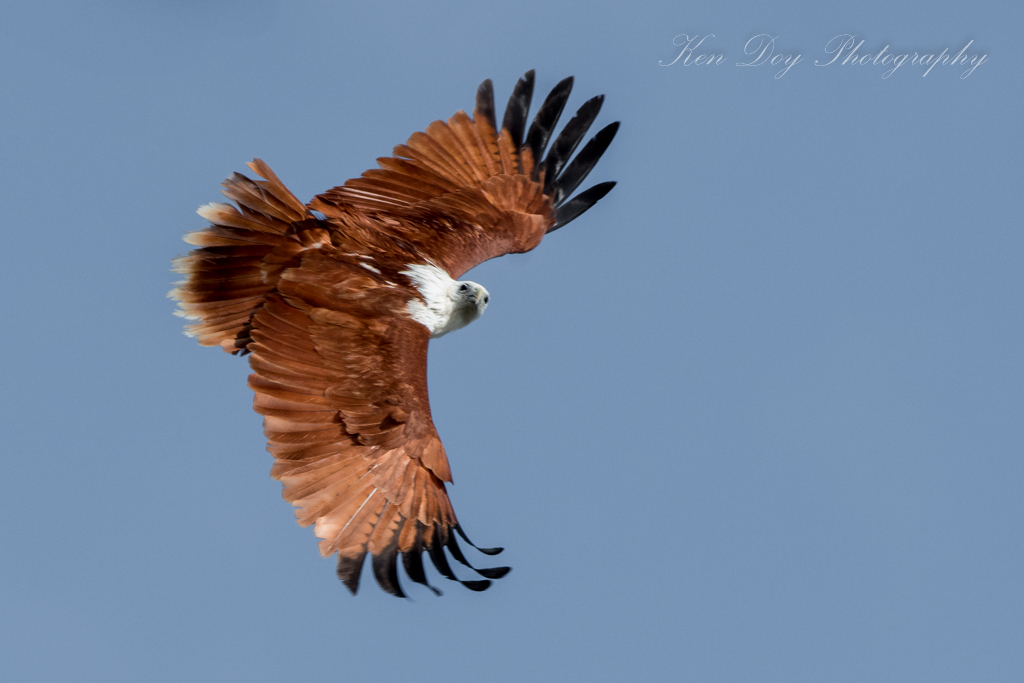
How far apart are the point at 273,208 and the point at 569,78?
3.10 meters

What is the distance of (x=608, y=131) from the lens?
10227 millimetres

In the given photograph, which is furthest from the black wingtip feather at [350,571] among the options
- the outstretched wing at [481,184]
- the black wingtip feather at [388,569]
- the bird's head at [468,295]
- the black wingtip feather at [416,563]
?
the outstretched wing at [481,184]

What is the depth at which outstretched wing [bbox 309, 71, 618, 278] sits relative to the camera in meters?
9.16

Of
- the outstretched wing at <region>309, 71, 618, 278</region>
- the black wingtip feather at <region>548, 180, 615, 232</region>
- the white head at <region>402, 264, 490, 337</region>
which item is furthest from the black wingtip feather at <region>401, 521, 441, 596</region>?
the black wingtip feather at <region>548, 180, 615, 232</region>

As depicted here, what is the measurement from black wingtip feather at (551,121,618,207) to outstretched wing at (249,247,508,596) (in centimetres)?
277

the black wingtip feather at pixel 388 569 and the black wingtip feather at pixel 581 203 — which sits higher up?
the black wingtip feather at pixel 581 203

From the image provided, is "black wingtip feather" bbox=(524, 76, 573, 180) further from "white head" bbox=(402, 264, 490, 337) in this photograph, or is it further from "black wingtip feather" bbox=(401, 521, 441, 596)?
"black wingtip feather" bbox=(401, 521, 441, 596)

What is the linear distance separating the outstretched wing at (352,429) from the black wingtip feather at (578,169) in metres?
2.77

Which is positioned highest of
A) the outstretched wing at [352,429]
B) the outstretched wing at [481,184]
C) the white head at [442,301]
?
the outstretched wing at [481,184]

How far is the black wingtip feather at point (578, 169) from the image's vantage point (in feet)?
33.8

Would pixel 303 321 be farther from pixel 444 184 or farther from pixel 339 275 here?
pixel 444 184

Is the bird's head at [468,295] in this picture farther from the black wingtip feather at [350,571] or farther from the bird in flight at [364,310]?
the black wingtip feather at [350,571]

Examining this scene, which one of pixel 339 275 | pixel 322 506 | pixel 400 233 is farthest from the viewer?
pixel 400 233

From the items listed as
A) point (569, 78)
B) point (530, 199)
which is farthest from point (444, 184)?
point (569, 78)
